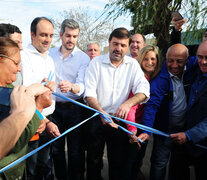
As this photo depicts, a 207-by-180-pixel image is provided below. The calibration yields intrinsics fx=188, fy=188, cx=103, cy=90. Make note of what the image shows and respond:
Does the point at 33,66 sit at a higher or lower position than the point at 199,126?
higher

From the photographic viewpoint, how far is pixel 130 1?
5.50 meters

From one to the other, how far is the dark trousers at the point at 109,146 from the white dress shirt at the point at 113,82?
0.87 feet

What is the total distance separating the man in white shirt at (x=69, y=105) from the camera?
2783 mm

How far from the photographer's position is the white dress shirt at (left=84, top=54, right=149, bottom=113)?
2.39 meters

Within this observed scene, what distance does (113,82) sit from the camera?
2404mm

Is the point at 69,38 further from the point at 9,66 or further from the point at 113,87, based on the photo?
the point at 9,66

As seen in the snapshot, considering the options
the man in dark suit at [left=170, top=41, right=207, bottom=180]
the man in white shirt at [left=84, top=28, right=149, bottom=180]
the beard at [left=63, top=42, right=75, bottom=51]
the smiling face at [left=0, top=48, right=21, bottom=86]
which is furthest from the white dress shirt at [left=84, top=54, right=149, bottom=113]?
the smiling face at [left=0, top=48, right=21, bottom=86]

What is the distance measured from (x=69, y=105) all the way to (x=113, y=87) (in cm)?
79

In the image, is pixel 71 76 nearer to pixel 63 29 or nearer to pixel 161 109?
pixel 63 29

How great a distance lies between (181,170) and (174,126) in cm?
55

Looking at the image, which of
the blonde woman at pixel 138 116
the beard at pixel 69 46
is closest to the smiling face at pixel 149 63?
the blonde woman at pixel 138 116

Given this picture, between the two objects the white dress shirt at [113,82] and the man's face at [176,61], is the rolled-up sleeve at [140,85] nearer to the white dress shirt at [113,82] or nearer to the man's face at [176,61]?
the white dress shirt at [113,82]

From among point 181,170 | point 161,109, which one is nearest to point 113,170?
point 181,170

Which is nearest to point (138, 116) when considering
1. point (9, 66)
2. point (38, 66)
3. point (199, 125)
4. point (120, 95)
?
point (120, 95)
